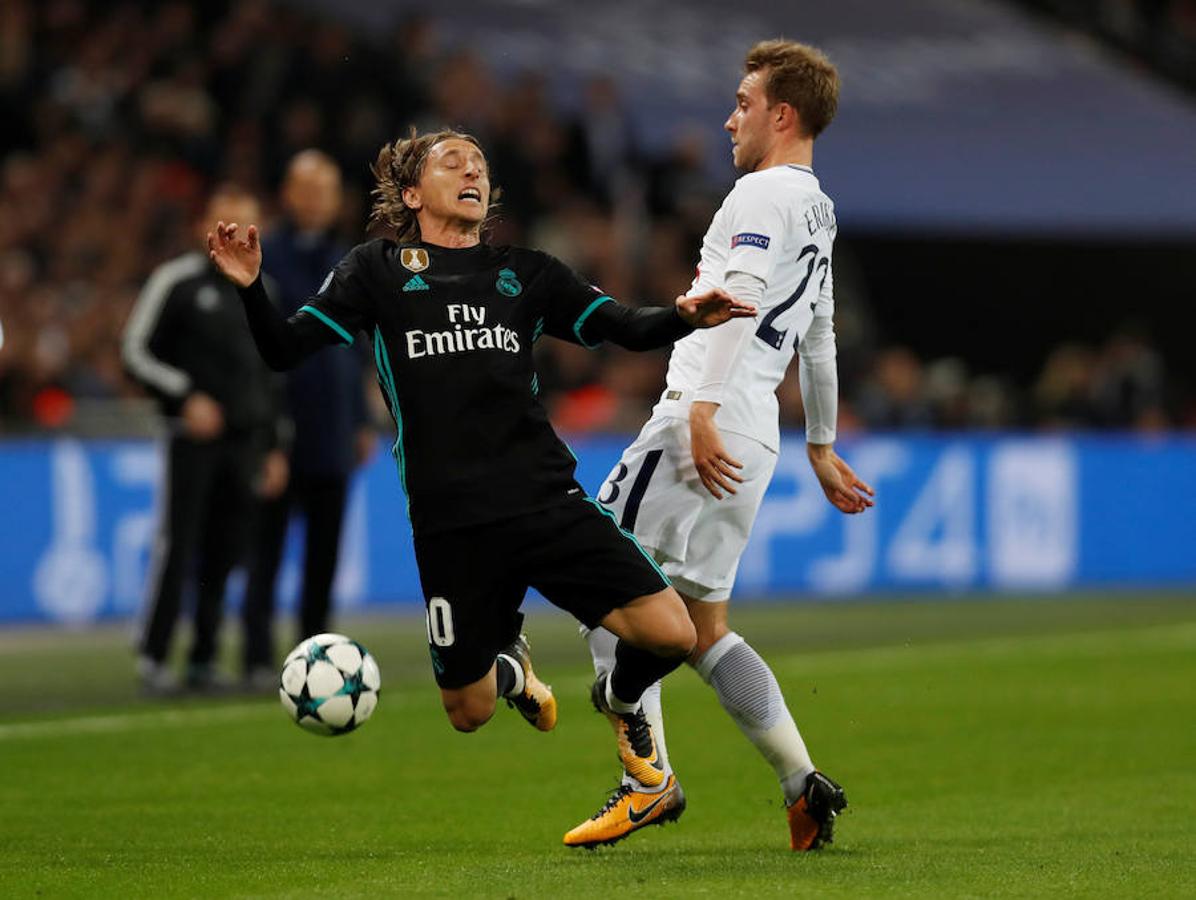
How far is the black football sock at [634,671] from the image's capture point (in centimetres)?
611

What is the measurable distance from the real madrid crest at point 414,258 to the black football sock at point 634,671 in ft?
3.85

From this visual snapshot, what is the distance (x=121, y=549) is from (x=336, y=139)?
532cm

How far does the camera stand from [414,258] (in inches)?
240

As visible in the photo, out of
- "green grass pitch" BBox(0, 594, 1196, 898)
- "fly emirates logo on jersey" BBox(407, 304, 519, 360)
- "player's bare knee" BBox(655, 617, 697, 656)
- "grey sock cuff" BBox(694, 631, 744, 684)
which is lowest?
"green grass pitch" BBox(0, 594, 1196, 898)

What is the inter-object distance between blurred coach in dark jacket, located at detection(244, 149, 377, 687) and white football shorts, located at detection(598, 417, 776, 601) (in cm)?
453

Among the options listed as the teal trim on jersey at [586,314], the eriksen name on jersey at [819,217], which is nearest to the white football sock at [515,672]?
the teal trim on jersey at [586,314]

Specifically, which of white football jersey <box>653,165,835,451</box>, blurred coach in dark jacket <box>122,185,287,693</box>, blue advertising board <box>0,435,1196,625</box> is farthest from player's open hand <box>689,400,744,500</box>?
blue advertising board <box>0,435,1196,625</box>

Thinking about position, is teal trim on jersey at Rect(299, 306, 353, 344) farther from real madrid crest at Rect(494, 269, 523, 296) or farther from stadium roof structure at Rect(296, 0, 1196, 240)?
stadium roof structure at Rect(296, 0, 1196, 240)

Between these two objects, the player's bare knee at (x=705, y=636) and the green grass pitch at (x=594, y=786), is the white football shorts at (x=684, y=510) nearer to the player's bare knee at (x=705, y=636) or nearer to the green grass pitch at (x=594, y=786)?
the player's bare knee at (x=705, y=636)

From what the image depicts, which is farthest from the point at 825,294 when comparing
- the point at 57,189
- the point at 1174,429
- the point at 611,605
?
the point at 1174,429

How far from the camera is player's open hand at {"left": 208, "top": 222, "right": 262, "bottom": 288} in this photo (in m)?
5.75

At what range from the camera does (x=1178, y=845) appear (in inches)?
246

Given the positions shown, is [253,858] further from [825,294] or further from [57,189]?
[57,189]

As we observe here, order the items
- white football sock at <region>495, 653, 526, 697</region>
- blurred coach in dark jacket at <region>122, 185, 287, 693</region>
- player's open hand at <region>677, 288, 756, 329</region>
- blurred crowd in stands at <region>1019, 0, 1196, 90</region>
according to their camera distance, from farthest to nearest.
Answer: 1. blurred crowd in stands at <region>1019, 0, 1196, 90</region>
2. blurred coach in dark jacket at <region>122, 185, 287, 693</region>
3. white football sock at <region>495, 653, 526, 697</region>
4. player's open hand at <region>677, 288, 756, 329</region>
